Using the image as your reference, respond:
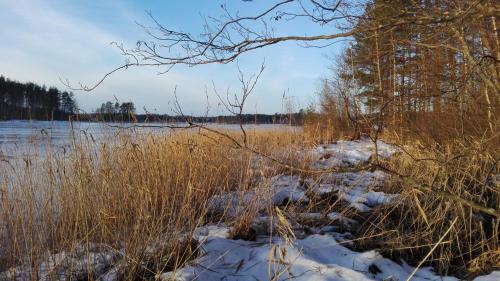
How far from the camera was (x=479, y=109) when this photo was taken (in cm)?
529

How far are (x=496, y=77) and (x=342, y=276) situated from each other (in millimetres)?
2481

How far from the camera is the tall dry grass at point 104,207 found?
2580mm

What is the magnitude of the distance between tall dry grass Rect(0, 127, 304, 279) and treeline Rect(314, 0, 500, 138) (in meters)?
1.22

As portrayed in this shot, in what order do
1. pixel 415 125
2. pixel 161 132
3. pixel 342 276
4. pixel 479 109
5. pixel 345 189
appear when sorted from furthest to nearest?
pixel 415 125 < pixel 479 109 < pixel 161 132 < pixel 345 189 < pixel 342 276

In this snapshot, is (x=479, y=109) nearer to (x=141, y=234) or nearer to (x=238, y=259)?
(x=238, y=259)

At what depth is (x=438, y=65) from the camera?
19.8ft

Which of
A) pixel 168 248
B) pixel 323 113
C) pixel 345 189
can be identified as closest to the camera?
pixel 168 248

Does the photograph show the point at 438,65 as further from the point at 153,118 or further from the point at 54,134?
the point at 54,134

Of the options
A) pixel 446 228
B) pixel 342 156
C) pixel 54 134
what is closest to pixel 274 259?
pixel 446 228

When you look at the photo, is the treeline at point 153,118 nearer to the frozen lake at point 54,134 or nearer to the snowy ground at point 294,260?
the frozen lake at point 54,134

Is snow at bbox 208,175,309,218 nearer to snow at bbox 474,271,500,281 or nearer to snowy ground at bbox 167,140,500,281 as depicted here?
snowy ground at bbox 167,140,500,281

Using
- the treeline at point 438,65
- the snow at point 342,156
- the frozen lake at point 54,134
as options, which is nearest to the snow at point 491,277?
the treeline at point 438,65

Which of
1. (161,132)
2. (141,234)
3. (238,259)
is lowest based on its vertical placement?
(238,259)

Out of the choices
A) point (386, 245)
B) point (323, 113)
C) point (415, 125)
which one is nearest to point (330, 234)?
point (386, 245)
